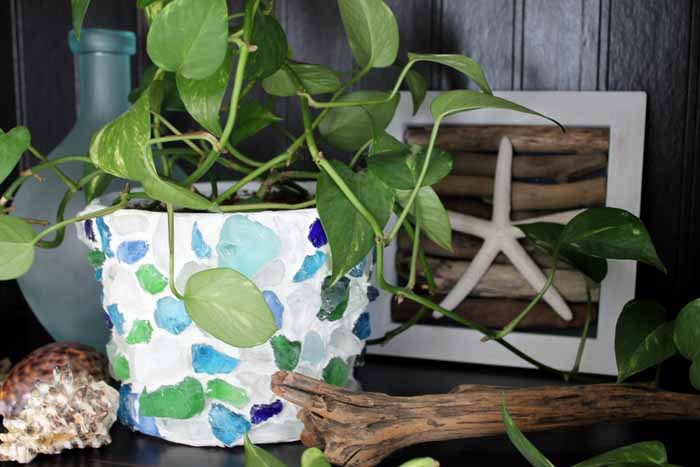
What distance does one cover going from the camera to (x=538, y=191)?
1004 mm

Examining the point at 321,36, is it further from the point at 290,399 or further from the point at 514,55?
the point at 290,399

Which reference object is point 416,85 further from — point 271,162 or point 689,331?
point 689,331

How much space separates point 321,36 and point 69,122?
44 cm

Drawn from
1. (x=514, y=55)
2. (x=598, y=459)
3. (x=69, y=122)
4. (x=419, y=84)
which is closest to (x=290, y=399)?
(x=598, y=459)

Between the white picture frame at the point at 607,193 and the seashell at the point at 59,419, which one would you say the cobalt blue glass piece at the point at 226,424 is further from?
the white picture frame at the point at 607,193

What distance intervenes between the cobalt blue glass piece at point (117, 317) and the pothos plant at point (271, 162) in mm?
82

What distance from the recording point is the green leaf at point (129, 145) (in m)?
0.59

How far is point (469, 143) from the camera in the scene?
1024 millimetres

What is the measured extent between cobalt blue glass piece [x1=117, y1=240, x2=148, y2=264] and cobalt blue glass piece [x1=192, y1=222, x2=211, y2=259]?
0.17 ft

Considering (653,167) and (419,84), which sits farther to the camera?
(653,167)

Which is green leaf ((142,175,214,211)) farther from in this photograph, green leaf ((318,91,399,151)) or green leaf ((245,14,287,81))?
green leaf ((318,91,399,151))

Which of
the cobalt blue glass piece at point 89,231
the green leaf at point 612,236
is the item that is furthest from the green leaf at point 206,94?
the green leaf at point 612,236

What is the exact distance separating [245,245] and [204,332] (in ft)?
0.28

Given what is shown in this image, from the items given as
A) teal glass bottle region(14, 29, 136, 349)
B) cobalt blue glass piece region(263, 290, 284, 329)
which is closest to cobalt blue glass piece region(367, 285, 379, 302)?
cobalt blue glass piece region(263, 290, 284, 329)
